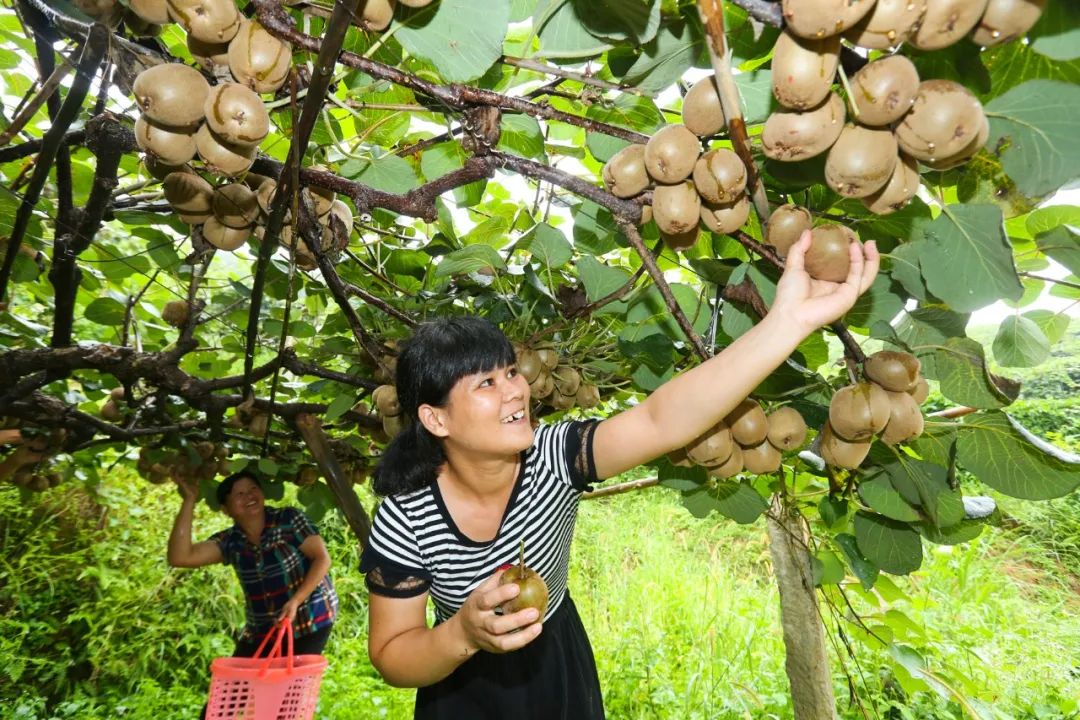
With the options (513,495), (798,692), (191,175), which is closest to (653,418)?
(513,495)

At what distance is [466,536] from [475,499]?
8cm

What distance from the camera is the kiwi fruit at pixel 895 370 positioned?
2.95ft

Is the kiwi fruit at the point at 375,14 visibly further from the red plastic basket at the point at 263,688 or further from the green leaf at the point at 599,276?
the red plastic basket at the point at 263,688

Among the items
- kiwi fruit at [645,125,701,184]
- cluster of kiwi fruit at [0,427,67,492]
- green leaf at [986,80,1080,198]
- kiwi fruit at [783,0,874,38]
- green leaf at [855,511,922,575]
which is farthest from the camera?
cluster of kiwi fruit at [0,427,67,492]

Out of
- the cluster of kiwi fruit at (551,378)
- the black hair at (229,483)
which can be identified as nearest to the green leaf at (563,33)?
the cluster of kiwi fruit at (551,378)

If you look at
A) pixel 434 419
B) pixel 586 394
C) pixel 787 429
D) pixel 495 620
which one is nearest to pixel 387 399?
pixel 434 419

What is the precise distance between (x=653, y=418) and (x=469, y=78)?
0.69 meters

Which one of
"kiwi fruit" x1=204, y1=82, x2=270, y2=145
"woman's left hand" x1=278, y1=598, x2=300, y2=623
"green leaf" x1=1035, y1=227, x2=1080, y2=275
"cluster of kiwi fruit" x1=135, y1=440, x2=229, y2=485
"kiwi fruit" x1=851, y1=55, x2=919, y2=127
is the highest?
"cluster of kiwi fruit" x1=135, y1=440, x2=229, y2=485

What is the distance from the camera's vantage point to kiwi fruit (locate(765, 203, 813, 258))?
0.79 m

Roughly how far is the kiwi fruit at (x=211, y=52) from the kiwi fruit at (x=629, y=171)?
0.43 m

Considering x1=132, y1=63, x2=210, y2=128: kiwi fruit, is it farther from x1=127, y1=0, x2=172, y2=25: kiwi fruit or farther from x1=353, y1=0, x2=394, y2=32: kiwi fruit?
x1=353, y1=0, x2=394, y2=32: kiwi fruit

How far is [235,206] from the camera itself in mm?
1117

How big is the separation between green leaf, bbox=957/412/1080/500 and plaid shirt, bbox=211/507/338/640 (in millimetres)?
2881

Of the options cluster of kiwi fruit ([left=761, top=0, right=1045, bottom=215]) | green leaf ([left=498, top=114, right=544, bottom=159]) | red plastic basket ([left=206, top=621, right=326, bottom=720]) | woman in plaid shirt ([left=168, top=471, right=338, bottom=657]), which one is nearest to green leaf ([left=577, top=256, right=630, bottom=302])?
green leaf ([left=498, top=114, right=544, bottom=159])
